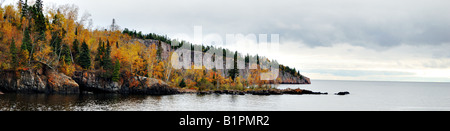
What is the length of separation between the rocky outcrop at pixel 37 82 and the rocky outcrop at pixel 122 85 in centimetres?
329

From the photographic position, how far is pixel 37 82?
207 ft

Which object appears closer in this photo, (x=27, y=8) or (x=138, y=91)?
(x=138, y=91)

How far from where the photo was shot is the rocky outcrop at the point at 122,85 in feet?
229

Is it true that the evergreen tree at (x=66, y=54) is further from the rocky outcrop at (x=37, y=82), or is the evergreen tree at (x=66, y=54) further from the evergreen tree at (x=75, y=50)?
the rocky outcrop at (x=37, y=82)

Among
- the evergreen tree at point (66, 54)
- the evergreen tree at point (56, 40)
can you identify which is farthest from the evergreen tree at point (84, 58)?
the evergreen tree at point (56, 40)

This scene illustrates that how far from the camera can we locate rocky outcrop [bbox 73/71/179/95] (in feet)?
229

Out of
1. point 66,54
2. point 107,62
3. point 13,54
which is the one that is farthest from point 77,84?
point 13,54

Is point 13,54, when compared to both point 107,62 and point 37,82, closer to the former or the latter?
point 37,82

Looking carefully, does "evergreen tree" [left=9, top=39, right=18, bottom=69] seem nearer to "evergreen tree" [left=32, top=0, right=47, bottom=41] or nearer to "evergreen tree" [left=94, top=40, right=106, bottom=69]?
"evergreen tree" [left=32, top=0, right=47, bottom=41]

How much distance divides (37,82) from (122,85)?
59.1 ft
